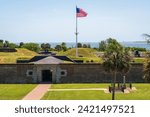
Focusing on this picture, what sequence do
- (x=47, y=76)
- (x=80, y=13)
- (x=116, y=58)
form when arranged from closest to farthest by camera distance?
(x=116, y=58) < (x=47, y=76) < (x=80, y=13)

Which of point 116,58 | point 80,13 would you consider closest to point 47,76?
point 80,13

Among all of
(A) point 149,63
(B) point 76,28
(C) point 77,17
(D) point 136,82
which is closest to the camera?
(A) point 149,63

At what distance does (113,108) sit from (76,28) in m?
49.8

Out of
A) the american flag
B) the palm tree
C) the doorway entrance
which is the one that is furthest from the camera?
the american flag

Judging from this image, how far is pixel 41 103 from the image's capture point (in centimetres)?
365

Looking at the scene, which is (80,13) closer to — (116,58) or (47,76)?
(47,76)

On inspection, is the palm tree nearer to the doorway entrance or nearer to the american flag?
the doorway entrance

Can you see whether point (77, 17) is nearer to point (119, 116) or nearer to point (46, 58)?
point (46, 58)

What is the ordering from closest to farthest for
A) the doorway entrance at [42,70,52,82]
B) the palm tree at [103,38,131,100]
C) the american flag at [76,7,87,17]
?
1. the palm tree at [103,38,131,100]
2. the doorway entrance at [42,70,52,82]
3. the american flag at [76,7,87,17]

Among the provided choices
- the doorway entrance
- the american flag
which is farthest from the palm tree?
the american flag

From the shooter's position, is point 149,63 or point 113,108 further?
point 149,63

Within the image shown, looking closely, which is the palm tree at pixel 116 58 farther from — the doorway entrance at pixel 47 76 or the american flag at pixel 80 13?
the american flag at pixel 80 13

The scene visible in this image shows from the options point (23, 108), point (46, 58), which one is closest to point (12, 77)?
point (46, 58)

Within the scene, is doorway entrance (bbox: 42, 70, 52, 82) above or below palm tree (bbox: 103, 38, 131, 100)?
below
